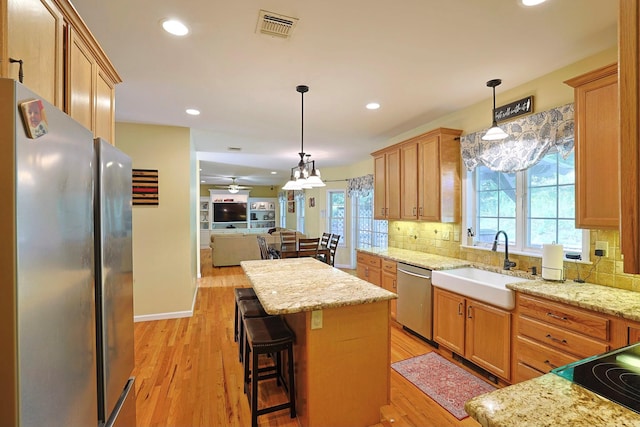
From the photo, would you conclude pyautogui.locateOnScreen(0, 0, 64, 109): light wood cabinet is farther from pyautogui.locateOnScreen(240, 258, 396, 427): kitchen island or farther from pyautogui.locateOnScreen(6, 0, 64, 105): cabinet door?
pyautogui.locateOnScreen(240, 258, 396, 427): kitchen island

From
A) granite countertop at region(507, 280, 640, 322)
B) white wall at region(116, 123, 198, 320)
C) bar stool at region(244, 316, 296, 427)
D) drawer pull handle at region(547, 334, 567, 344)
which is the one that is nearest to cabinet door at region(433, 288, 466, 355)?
granite countertop at region(507, 280, 640, 322)

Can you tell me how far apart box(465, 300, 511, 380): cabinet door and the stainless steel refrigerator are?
2.56m

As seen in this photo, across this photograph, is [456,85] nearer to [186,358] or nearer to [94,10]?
[94,10]

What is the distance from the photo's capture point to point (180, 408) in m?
2.15

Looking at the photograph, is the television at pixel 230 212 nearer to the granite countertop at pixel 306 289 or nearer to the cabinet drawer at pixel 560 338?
the granite countertop at pixel 306 289

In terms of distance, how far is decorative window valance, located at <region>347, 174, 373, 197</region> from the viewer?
628cm

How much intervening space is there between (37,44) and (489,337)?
3204 millimetres

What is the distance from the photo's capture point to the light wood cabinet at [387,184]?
4020 mm

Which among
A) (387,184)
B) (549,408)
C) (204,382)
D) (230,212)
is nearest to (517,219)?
(387,184)

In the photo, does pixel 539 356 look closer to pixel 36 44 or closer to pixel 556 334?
pixel 556 334

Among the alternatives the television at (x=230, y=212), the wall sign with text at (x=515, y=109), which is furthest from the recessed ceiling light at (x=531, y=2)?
the television at (x=230, y=212)

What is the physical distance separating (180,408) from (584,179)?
10.9 ft

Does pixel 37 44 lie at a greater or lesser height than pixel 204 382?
greater

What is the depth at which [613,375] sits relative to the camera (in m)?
0.90
